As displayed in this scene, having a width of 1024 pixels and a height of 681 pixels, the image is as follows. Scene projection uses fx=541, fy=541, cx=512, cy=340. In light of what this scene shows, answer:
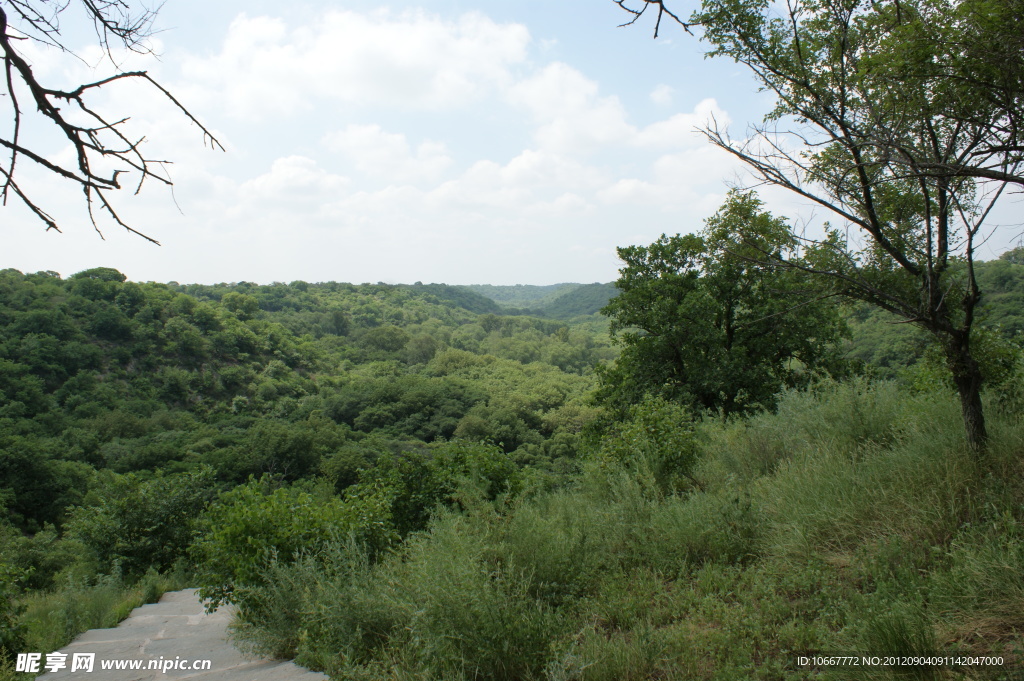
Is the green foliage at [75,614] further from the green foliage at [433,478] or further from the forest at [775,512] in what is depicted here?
the green foliage at [433,478]

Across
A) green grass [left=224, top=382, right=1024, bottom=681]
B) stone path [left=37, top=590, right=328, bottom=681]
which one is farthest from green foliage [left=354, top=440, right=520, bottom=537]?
stone path [left=37, top=590, right=328, bottom=681]

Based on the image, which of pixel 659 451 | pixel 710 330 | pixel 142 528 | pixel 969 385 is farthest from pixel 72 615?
pixel 710 330

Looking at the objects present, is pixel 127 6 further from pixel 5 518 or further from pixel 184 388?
pixel 184 388

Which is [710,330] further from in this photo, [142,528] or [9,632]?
[142,528]

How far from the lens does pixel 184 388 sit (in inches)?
2734

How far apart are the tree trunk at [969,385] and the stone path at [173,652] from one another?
15.6 feet

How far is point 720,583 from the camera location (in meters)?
3.64

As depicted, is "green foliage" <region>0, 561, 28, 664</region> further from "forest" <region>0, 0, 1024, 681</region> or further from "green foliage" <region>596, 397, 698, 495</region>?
"green foliage" <region>596, 397, 698, 495</region>

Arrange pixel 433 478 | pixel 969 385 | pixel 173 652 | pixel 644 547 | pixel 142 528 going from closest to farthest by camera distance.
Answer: pixel 969 385 → pixel 644 547 → pixel 173 652 → pixel 433 478 → pixel 142 528

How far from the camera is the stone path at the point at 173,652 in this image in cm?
393

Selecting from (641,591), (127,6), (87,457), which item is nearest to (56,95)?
(127,6)

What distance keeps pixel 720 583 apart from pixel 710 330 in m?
10.8

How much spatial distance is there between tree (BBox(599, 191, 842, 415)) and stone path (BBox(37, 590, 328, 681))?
34.0 feet

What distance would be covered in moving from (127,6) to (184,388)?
78.9 m
